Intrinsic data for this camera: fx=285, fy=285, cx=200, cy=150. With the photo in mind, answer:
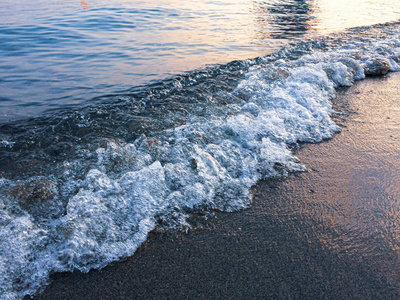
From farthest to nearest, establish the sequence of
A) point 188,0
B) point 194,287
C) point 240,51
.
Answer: point 188,0 → point 240,51 → point 194,287

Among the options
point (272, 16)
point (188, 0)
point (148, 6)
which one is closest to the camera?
point (272, 16)

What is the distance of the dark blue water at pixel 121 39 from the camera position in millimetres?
4660

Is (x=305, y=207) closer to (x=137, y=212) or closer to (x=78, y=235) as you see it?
(x=137, y=212)

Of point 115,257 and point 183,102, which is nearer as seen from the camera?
point 115,257

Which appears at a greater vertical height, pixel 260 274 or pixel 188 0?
pixel 188 0

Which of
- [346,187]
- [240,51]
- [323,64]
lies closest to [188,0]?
[240,51]

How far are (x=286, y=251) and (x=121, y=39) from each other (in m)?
7.28

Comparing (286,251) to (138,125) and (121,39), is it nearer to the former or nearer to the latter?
(138,125)

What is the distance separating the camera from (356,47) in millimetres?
6848

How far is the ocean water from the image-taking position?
6.49ft

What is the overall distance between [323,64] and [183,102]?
2913 millimetres

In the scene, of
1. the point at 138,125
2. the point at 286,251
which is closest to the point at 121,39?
the point at 138,125

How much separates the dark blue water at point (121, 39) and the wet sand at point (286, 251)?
295 cm

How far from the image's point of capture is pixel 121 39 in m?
7.59
